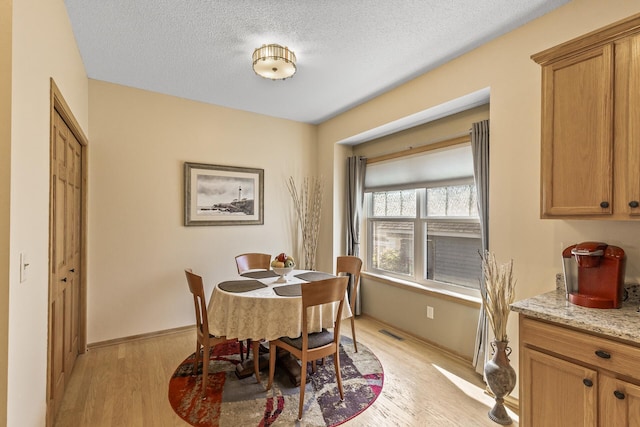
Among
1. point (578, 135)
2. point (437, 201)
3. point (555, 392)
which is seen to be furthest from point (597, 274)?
point (437, 201)

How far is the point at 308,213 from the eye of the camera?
14.5ft

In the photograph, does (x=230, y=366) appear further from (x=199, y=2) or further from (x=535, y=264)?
(x=199, y=2)

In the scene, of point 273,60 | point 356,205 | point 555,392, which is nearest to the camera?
point 555,392

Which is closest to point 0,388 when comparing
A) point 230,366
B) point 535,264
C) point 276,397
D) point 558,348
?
point 276,397

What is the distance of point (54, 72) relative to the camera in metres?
1.80

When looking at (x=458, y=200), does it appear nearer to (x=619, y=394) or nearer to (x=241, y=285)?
(x=619, y=394)

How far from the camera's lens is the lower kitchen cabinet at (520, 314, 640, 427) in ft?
4.33

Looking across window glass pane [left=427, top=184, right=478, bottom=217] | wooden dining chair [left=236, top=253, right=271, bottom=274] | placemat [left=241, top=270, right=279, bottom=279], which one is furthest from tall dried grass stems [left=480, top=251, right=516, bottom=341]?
wooden dining chair [left=236, top=253, right=271, bottom=274]

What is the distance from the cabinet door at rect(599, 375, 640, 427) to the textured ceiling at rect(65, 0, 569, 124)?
86.4 inches

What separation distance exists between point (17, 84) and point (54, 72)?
730 mm

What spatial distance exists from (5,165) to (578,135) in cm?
272

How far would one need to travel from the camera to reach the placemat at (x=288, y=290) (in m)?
2.30

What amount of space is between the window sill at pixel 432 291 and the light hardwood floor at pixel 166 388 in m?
0.54

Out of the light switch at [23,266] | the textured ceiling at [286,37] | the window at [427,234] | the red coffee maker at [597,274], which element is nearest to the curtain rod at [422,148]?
the window at [427,234]
